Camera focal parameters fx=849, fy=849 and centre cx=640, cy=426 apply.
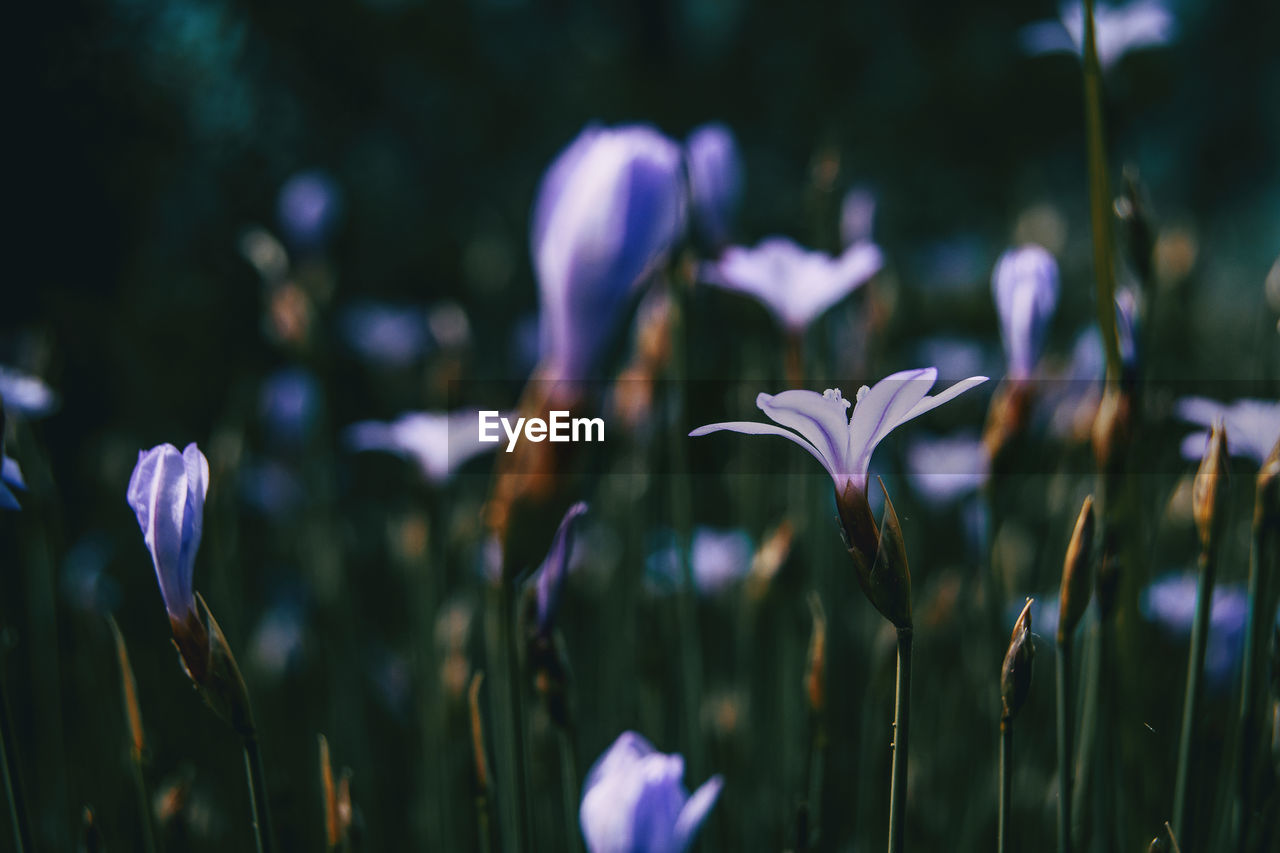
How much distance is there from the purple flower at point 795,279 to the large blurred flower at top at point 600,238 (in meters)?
0.39

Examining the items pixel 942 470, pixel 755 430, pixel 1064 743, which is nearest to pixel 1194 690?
pixel 1064 743

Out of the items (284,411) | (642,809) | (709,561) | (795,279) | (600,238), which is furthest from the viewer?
(284,411)

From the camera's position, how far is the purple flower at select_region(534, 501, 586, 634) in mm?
493

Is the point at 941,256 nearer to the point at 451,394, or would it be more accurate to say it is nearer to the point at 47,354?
the point at 451,394

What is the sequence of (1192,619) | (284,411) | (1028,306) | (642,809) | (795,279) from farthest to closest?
1. (284,411)
2. (1192,619)
3. (795,279)
4. (1028,306)
5. (642,809)

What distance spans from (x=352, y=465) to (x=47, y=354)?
1550 millimetres

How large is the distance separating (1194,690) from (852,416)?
0.32 metres

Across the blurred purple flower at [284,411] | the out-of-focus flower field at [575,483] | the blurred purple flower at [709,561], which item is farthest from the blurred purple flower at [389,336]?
the blurred purple flower at [709,561]

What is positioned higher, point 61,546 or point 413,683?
point 61,546

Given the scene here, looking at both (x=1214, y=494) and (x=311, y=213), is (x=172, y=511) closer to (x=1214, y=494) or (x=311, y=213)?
(x=1214, y=494)

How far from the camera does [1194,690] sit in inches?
20.7

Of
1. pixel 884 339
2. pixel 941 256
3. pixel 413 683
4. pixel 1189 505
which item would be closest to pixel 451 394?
→ pixel 413 683

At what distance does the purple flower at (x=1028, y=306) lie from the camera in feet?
2.01

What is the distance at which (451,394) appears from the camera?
1.01 m
